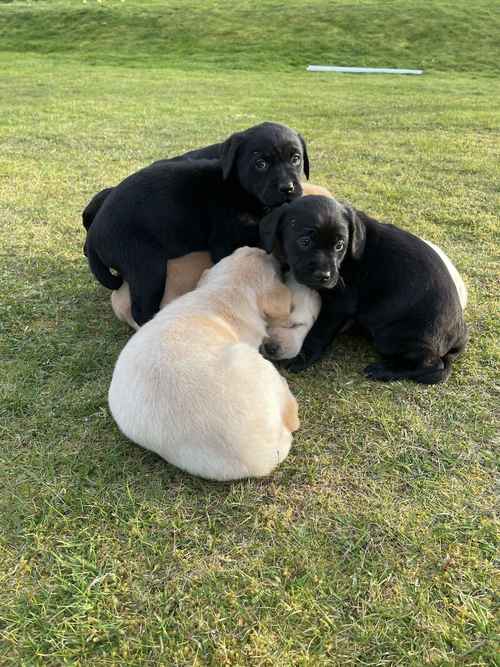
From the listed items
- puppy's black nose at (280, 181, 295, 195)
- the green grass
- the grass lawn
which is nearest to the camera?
the grass lawn

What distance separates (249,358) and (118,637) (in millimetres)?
1338

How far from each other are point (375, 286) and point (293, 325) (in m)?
0.63

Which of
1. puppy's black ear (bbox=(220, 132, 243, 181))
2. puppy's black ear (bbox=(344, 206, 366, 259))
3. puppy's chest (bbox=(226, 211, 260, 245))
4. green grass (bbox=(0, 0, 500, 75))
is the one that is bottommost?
green grass (bbox=(0, 0, 500, 75))

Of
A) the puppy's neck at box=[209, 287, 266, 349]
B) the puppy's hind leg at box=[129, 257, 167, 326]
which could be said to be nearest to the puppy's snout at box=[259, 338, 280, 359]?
the puppy's neck at box=[209, 287, 266, 349]

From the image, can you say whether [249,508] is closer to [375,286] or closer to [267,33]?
[375,286]

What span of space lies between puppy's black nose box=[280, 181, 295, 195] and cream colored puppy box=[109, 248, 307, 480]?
142 centimetres

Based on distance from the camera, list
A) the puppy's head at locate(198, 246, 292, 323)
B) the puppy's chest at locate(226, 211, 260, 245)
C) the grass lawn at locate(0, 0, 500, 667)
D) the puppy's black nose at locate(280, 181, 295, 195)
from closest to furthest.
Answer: the grass lawn at locate(0, 0, 500, 667) → the puppy's head at locate(198, 246, 292, 323) → the puppy's black nose at locate(280, 181, 295, 195) → the puppy's chest at locate(226, 211, 260, 245)

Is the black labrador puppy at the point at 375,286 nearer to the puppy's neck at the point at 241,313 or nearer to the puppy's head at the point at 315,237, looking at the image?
the puppy's head at the point at 315,237

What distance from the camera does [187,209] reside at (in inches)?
167

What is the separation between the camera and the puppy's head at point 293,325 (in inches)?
145

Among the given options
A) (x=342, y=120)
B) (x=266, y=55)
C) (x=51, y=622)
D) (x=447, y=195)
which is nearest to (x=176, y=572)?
(x=51, y=622)

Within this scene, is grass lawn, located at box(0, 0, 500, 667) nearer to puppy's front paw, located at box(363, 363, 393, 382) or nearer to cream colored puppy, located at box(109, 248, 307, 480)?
puppy's front paw, located at box(363, 363, 393, 382)

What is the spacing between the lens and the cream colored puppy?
101 inches

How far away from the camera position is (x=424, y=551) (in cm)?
249
